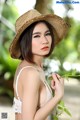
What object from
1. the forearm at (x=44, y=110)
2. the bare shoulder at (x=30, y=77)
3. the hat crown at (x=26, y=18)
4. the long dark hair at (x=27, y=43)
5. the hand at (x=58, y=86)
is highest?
the hat crown at (x=26, y=18)

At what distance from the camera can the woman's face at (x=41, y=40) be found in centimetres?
158

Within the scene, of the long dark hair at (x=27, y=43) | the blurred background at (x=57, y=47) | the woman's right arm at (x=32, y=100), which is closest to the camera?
the woman's right arm at (x=32, y=100)

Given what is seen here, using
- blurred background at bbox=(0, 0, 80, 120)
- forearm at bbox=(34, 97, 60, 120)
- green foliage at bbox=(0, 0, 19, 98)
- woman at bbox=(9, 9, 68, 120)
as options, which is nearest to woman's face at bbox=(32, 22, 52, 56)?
woman at bbox=(9, 9, 68, 120)

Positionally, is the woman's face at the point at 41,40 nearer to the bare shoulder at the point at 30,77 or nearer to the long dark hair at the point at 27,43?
the long dark hair at the point at 27,43

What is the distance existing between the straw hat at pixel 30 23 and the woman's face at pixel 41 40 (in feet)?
0.15

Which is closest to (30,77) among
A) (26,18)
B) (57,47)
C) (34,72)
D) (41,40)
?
(34,72)

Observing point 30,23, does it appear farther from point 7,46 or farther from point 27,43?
point 7,46

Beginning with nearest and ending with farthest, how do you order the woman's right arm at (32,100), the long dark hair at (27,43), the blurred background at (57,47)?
the woman's right arm at (32,100) → the long dark hair at (27,43) → the blurred background at (57,47)

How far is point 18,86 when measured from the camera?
149cm

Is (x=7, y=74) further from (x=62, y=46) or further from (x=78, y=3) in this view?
(x=78, y=3)

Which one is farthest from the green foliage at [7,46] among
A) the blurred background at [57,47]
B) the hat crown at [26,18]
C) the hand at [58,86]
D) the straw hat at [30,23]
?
the hand at [58,86]

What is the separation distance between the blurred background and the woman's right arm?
1159 millimetres

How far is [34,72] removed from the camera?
1456 mm

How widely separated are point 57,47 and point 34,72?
50.7 inches
